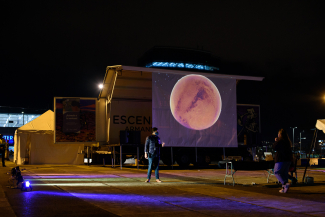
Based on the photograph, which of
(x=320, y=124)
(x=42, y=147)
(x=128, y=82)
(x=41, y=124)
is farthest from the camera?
(x=41, y=124)

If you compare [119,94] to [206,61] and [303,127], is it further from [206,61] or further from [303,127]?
[206,61]

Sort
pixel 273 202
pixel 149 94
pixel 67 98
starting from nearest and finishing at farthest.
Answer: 1. pixel 273 202
2. pixel 67 98
3. pixel 149 94

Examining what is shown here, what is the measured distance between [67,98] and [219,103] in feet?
26.0

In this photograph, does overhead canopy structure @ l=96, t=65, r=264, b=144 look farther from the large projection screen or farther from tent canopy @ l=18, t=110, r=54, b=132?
tent canopy @ l=18, t=110, r=54, b=132

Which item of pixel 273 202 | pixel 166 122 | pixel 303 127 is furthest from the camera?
pixel 166 122

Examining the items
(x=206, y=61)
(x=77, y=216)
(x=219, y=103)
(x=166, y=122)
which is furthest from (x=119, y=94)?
(x=206, y=61)

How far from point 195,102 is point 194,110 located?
0.38m

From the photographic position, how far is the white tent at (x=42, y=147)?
70.7 ft

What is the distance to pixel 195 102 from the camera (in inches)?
677

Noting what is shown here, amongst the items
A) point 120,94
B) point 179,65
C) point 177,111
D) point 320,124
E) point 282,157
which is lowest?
point 282,157

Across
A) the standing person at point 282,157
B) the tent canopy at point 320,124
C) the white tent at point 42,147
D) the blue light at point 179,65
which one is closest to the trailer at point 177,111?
the white tent at point 42,147

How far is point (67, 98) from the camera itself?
19.6 m

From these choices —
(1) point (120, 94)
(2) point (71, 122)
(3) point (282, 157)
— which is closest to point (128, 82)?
(1) point (120, 94)

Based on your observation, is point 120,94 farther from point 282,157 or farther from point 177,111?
point 282,157
